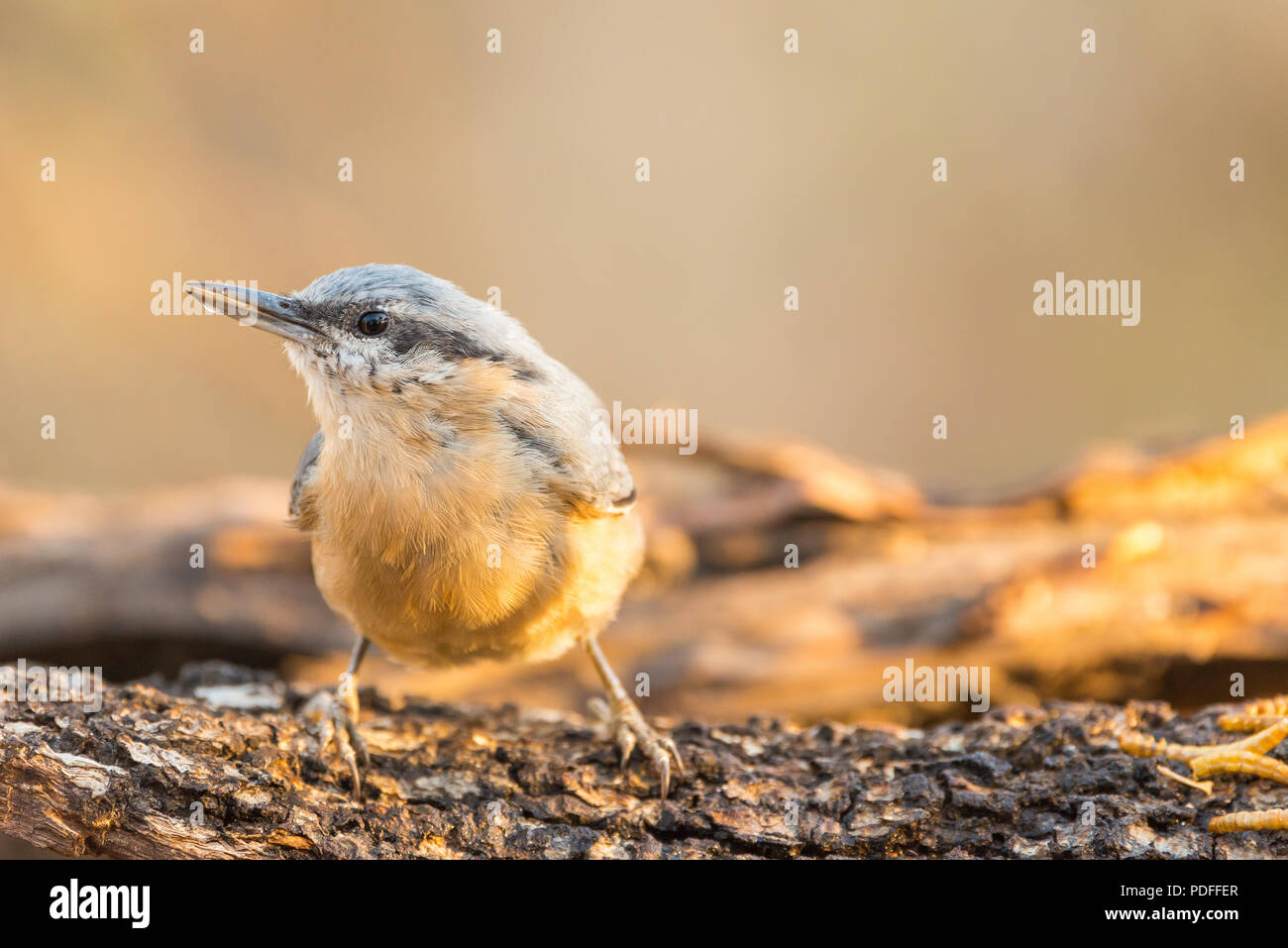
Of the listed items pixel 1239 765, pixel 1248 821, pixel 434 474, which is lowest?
pixel 1248 821

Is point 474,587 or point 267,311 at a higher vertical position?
point 267,311

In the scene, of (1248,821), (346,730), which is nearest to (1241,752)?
(1248,821)

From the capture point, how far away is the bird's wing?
3.56m

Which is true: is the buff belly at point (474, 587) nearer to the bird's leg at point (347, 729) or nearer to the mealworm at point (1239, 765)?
the bird's leg at point (347, 729)

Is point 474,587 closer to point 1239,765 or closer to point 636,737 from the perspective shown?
point 636,737

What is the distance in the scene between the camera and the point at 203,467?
7.64 m

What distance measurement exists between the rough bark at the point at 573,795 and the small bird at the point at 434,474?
181 millimetres

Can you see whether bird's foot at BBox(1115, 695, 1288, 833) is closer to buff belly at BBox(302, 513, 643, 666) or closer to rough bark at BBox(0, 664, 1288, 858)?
rough bark at BBox(0, 664, 1288, 858)

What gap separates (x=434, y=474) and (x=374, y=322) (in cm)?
55

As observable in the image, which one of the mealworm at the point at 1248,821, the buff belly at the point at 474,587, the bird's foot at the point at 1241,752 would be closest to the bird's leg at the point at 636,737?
the buff belly at the point at 474,587

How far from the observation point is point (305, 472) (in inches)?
142

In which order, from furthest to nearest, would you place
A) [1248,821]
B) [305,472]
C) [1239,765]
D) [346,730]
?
[305,472]
[346,730]
[1239,765]
[1248,821]

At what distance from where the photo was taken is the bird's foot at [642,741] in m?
3.35
